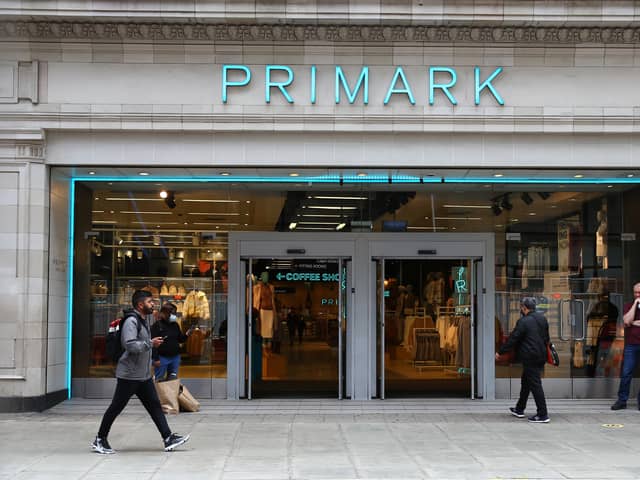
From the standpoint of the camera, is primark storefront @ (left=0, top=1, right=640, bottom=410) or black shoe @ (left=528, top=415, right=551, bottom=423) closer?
black shoe @ (left=528, top=415, right=551, bottom=423)

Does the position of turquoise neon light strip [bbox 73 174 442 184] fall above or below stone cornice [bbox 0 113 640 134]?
below

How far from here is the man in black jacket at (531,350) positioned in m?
11.1

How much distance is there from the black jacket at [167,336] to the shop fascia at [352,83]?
3.54 meters

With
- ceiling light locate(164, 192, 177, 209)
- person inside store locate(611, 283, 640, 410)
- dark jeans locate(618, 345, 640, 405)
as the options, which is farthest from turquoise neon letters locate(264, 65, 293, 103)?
dark jeans locate(618, 345, 640, 405)

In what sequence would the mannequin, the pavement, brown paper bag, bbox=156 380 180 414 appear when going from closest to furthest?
the pavement → brown paper bag, bbox=156 380 180 414 → the mannequin

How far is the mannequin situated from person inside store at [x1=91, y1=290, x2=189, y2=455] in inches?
180

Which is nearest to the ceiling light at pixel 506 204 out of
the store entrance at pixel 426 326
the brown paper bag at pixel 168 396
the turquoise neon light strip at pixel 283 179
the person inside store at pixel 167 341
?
the store entrance at pixel 426 326

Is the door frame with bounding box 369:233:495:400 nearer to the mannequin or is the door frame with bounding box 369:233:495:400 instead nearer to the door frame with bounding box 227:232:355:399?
the door frame with bounding box 227:232:355:399

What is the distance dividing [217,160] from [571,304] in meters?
6.50

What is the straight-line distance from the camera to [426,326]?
13.7 metres

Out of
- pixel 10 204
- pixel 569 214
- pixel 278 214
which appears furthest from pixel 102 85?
pixel 569 214

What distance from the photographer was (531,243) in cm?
1367

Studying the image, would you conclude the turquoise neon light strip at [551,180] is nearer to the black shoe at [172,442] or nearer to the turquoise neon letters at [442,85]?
the turquoise neon letters at [442,85]

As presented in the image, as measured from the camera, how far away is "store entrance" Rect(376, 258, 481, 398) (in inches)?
531
